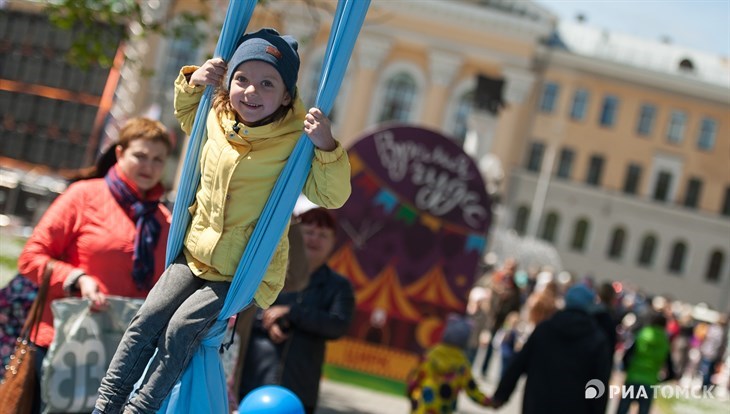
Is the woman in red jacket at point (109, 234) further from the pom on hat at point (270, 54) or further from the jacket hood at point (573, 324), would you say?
the jacket hood at point (573, 324)

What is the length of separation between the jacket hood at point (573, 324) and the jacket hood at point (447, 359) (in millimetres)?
788

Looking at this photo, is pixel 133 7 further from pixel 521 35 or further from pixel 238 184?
pixel 521 35

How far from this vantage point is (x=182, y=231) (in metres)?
3.81

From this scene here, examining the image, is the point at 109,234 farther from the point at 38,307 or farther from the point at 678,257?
the point at 678,257

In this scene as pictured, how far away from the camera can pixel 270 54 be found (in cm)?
371

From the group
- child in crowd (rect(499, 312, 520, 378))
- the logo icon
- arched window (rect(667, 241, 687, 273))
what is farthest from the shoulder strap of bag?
arched window (rect(667, 241, 687, 273))

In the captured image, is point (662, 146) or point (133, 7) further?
point (662, 146)

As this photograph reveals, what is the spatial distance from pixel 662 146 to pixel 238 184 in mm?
60235

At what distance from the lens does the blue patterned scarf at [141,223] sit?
5.03 meters

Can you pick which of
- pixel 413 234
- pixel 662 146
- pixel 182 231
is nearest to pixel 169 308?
pixel 182 231

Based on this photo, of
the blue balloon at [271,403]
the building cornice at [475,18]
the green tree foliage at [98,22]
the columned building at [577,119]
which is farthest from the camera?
the columned building at [577,119]

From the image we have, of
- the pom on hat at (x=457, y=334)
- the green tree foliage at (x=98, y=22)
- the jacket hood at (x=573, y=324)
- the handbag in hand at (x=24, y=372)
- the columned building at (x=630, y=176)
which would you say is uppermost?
the columned building at (x=630, y=176)

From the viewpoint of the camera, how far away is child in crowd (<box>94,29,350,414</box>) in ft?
12.2

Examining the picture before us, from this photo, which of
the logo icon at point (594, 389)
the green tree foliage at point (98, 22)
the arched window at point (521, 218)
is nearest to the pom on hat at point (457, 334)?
the logo icon at point (594, 389)
